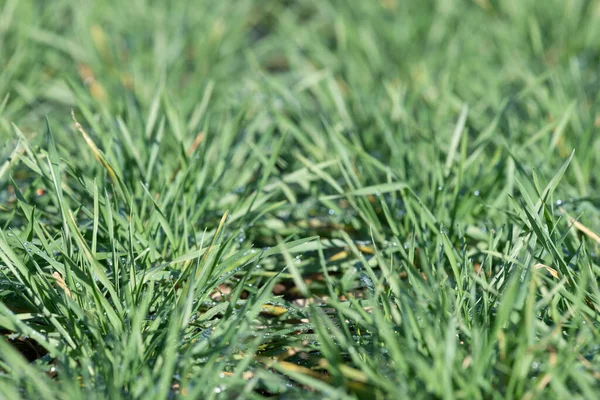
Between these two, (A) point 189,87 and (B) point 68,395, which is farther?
(A) point 189,87

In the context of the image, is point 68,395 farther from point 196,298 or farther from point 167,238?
point 167,238

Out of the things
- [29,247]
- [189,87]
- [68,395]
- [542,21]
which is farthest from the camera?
[542,21]

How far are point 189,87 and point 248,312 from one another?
1353 mm

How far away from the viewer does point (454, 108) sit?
224 centimetres

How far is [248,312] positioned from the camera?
1.27 meters

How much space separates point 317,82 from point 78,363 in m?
1.39

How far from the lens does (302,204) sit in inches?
71.4

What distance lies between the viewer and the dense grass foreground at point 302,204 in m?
1.17

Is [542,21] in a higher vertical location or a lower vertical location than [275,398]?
higher

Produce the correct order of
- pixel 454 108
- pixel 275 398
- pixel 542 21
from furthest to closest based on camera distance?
1. pixel 542 21
2. pixel 454 108
3. pixel 275 398

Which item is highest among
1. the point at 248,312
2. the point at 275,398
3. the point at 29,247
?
the point at 29,247

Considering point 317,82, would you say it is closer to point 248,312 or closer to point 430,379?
point 248,312

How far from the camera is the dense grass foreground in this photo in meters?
1.17

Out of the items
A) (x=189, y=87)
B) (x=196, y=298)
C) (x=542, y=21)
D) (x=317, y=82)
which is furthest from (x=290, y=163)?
(x=542, y=21)
